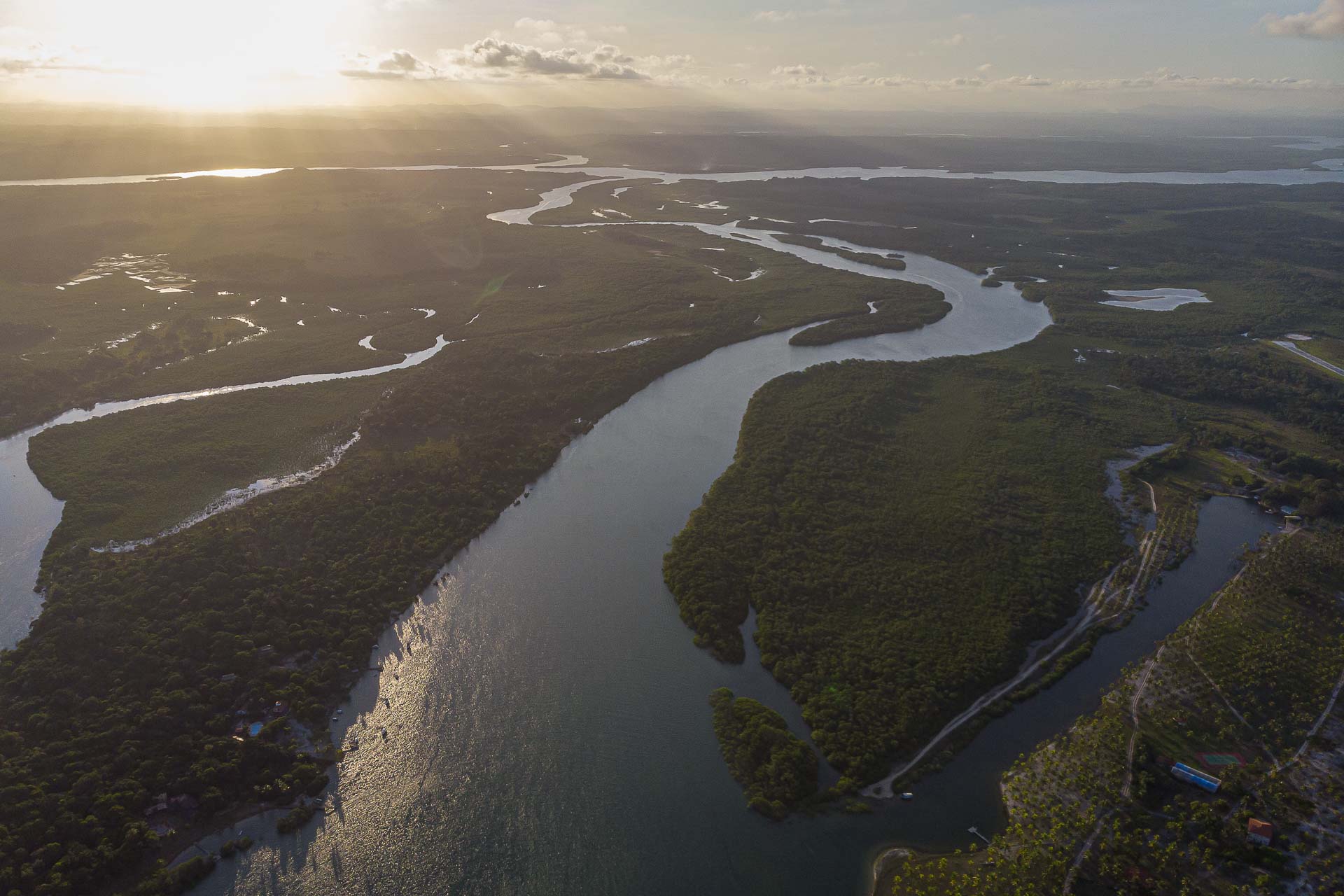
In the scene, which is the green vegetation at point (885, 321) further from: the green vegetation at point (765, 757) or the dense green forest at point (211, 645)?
the green vegetation at point (765, 757)

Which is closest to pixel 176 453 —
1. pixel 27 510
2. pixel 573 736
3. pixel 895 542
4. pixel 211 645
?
pixel 27 510

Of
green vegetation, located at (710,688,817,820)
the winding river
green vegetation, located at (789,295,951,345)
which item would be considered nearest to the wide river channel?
the winding river

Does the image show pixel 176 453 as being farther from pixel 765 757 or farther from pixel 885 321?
pixel 885 321

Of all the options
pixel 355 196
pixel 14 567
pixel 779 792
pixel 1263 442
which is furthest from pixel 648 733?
pixel 355 196

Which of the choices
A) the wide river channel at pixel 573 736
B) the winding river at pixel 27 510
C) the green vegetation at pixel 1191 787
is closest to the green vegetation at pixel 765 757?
the wide river channel at pixel 573 736

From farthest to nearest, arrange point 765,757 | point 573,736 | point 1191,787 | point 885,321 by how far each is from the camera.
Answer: point 885,321 → point 573,736 → point 765,757 → point 1191,787

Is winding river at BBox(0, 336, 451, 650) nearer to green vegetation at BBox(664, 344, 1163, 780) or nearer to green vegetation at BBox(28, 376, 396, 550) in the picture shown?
green vegetation at BBox(28, 376, 396, 550)

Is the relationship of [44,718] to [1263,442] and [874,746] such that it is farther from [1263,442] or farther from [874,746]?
[1263,442]
